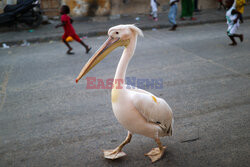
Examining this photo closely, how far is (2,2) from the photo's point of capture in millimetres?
9789

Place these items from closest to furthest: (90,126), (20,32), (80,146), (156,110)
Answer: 1. (156,110)
2. (80,146)
3. (90,126)
4. (20,32)

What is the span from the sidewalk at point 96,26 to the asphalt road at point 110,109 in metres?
1.92

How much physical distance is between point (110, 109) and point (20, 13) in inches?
305

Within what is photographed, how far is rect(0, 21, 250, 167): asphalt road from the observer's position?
2.82 metres

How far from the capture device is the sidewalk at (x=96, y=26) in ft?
28.8

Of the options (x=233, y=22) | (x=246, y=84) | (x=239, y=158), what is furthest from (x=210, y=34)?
(x=239, y=158)

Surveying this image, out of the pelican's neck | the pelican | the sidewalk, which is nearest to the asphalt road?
the pelican

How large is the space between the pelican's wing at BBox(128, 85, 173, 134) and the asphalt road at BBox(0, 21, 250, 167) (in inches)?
21.4

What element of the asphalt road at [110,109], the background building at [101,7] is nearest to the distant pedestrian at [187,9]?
the background building at [101,7]

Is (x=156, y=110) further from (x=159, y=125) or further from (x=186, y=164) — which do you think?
(x=186, y=164)

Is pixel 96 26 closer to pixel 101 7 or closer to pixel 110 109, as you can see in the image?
pixel 101 7

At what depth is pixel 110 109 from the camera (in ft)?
12.7

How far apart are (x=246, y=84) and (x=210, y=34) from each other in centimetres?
452

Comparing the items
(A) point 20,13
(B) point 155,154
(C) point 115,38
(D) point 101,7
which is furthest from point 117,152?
(D) point 101,7
